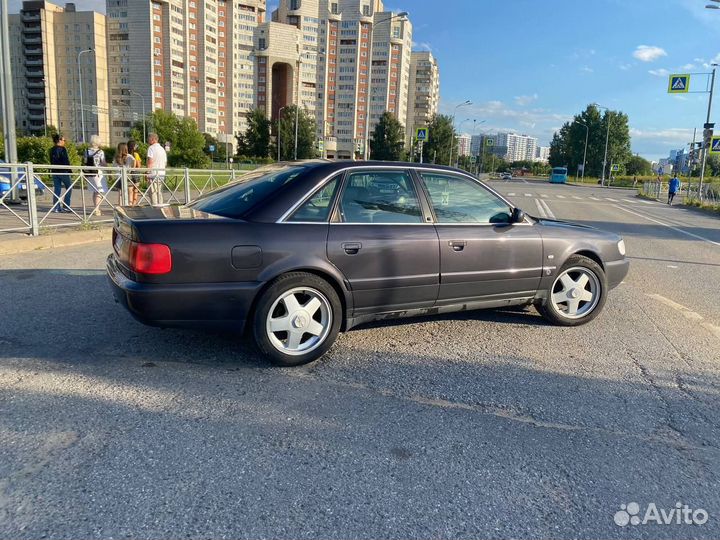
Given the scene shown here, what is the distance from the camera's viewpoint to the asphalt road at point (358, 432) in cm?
227

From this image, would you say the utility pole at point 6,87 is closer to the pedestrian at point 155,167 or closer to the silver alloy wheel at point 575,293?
the pedestrian at point 155,167

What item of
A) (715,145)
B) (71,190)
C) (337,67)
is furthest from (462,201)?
(337,67)

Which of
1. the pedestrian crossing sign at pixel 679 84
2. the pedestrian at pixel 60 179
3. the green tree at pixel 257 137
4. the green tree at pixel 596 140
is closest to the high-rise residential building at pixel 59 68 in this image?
the green tree at pixel 257 137

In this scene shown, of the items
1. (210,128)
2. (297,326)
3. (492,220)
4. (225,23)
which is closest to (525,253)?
(492,220)

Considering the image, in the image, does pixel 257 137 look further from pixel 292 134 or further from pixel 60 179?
pixel 60 179

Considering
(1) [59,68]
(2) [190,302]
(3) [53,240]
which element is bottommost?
(3) [53,240]

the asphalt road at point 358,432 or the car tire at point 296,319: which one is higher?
the car tire at point 296,319

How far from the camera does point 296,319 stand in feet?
12.6

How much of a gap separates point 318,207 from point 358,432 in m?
1.76

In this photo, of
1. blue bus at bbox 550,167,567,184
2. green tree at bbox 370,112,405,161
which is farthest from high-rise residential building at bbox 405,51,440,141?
blue bus at bbox 550,167,567,184

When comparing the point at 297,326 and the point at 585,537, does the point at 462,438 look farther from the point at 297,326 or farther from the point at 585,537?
the point at 297,326

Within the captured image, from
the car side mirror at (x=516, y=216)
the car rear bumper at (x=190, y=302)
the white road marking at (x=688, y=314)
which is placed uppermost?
the car side mirror at (x=516, y=216)

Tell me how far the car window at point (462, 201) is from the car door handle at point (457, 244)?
198 millimetres

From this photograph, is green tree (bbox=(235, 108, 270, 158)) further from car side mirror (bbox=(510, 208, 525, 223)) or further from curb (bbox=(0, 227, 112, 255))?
car side mirror (bbox=(510, 208, 525, 223))
